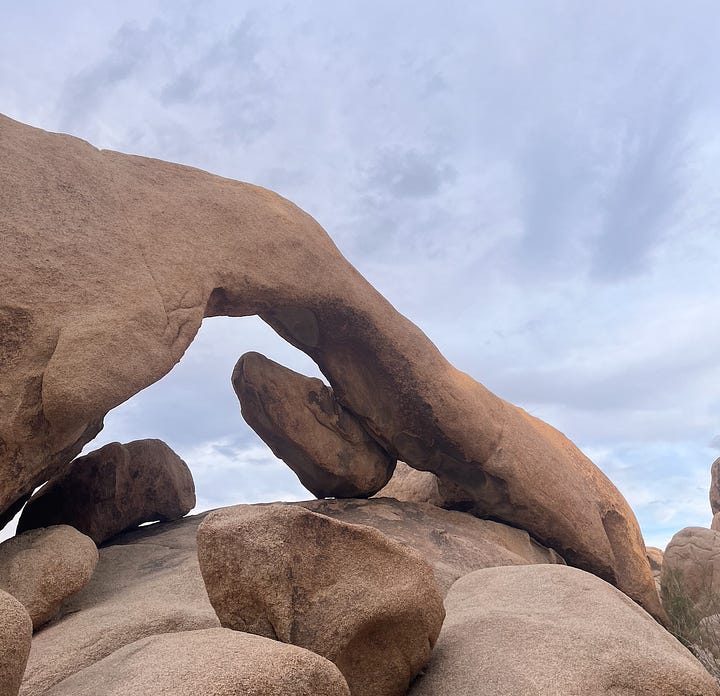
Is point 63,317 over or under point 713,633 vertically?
over

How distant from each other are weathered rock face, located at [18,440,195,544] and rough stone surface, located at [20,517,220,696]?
378 millimetres

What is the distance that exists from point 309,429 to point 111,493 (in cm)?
231

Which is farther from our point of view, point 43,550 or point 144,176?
point 144,176

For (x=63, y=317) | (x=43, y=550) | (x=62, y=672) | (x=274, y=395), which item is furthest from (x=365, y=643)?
(x=274, y=395)

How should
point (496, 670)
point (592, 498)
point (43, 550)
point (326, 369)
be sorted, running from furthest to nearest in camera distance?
point (592, 498) → point (326, 369) → point (43, 550) → point (496, 670)

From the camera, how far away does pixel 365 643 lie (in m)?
3.73

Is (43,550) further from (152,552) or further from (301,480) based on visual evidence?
(301,480)

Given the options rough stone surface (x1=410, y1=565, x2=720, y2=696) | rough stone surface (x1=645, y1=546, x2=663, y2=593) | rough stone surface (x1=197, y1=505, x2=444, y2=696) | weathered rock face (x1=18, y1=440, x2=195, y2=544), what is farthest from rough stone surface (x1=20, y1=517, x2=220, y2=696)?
rough stone surface (x1=645, y1=546, x2=663, y2=593)

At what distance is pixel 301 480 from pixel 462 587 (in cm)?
395

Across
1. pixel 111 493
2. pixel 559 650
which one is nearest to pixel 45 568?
pixel 111 493

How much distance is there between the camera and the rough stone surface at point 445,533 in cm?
751

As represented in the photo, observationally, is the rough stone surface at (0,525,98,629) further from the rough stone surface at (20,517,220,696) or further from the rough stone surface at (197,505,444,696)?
the rough stone surface at (197,505,444,696)

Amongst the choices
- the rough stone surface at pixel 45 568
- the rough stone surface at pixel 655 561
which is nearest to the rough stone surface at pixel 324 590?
the rough stone surface at pixel 45 568

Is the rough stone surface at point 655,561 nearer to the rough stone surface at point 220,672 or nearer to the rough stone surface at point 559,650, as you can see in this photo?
the rough stone surface at point 559,650
